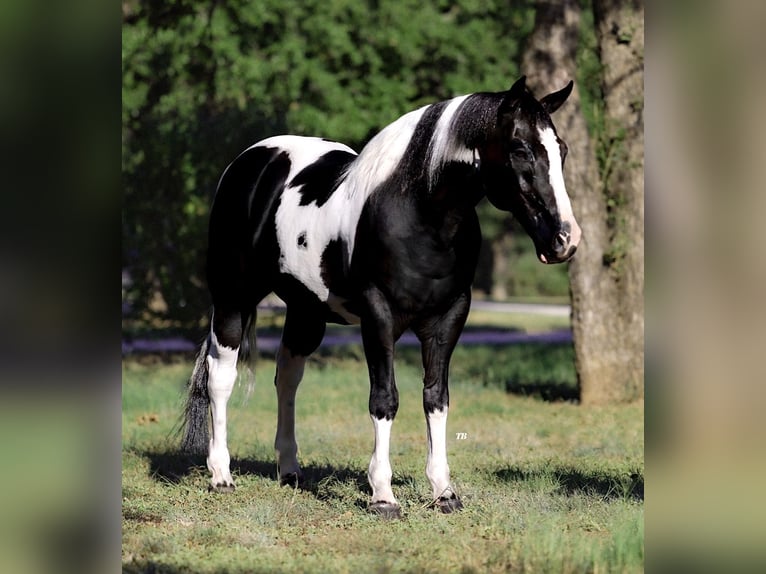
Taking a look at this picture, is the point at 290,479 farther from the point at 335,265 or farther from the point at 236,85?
the point at 236,85

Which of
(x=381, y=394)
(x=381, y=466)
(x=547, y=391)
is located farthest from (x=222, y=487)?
(x=547, y=391)

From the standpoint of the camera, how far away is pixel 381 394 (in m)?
5.73

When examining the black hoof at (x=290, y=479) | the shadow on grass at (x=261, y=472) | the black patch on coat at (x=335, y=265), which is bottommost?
the shadow on grass at (x=261, y=472)

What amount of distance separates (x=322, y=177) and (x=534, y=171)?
1902 mm

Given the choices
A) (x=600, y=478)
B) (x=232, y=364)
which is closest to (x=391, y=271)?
(x=232, y=364)

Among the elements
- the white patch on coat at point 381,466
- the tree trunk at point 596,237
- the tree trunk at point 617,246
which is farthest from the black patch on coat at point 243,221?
the tree trunk at point 617,246

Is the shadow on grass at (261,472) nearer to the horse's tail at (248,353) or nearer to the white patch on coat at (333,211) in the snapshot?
the horse's tail at (248,353)

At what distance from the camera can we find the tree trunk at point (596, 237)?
11.0 m

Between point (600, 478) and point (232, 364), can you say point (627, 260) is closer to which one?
point (600, 478)

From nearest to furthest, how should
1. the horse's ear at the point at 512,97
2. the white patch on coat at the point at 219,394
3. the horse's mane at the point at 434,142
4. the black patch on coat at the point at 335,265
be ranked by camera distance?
1. the horse's ear at the point at 512,97
2. the horse's mane at the point at 434,142
3. the black patch on coat at the point at 335,265
4. the white patch on coat at the point at 219,394

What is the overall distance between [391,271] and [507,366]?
943cm

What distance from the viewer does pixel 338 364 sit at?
1526cm

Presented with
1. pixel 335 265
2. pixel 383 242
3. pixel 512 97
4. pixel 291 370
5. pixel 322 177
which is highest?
pixel 512 97

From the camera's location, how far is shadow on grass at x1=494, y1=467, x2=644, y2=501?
6258 mm
